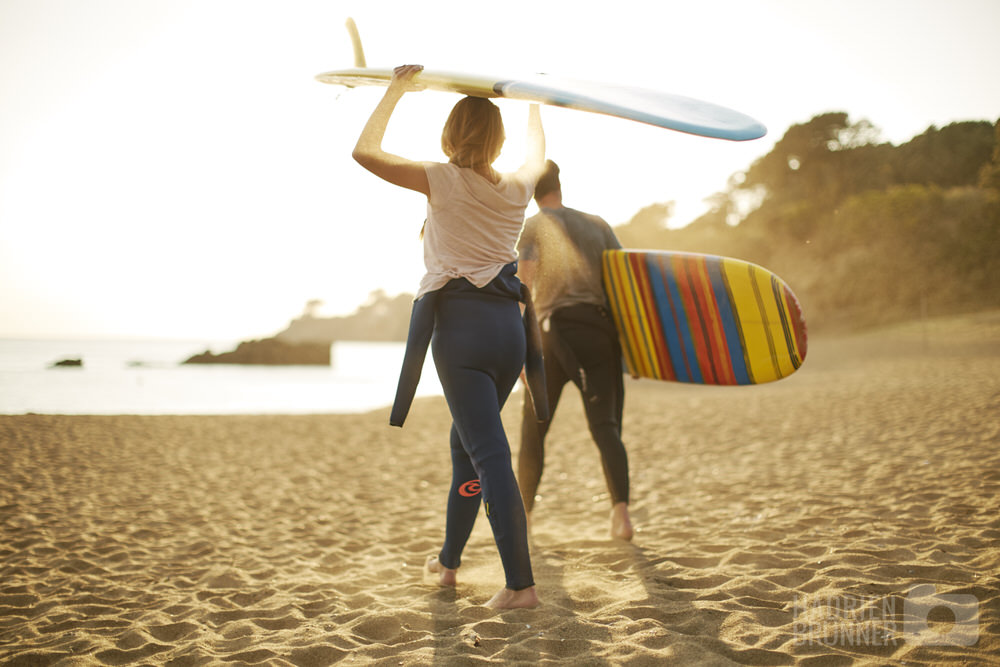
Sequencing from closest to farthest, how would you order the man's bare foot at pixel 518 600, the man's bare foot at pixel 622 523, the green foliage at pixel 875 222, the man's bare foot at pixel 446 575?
the man's bare foot at pixel 518 600
the man's bare foot at pixel 446 575
the man's bare foot at pixel 622 523
the green foliage at pixel 875 222

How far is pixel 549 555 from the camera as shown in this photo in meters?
2.73

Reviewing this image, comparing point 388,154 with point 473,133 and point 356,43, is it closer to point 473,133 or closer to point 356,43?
point 473,133

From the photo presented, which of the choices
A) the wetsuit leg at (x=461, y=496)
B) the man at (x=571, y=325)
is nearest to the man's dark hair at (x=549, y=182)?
the man at (x=571, y=325)

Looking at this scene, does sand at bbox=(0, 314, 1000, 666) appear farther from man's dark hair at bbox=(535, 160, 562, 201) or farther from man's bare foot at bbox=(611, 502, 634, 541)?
man's dark hair at bbox=(535, 160, 562, 201)

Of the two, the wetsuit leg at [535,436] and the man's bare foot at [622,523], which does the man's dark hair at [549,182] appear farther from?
the man's bare foot at [622,523]

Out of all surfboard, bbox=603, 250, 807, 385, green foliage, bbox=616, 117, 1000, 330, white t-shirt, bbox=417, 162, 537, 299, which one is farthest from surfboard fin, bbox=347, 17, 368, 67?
green foliage, bbox=616, 117, 1000, 330

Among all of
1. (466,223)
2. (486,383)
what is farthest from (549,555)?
(466,223)

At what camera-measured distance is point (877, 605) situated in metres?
1.88

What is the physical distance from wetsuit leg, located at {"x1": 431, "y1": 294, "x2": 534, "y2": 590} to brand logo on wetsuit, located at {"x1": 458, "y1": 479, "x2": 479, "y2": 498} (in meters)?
0.22

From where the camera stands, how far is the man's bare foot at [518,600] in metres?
1.94

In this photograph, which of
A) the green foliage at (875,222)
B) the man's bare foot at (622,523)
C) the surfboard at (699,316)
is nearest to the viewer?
the man's bare foot at (622,523)

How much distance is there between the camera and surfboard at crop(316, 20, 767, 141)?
2023mm

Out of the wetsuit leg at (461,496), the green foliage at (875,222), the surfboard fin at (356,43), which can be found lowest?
the wetsuit leg at (461,496)

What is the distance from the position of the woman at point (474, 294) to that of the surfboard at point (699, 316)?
138 centimetres
